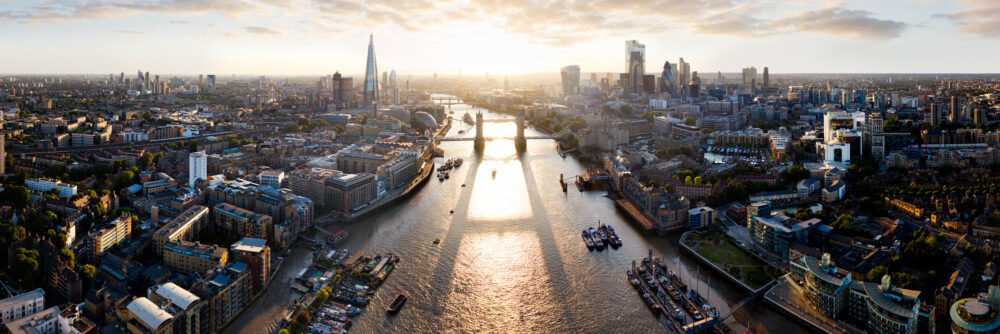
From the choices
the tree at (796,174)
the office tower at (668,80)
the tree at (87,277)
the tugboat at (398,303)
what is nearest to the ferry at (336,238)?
the tugboat at (398,303)

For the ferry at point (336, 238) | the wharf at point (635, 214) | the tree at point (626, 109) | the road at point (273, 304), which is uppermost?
the tree at point (626, 109)

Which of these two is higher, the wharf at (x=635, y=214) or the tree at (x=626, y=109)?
the tree at (x=626, y=109)

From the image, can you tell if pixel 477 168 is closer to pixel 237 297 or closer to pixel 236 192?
pixel 236 192

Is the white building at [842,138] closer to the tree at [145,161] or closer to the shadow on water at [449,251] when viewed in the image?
the shadow on water at [449,251]

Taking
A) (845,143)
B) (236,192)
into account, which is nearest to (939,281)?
(845,143)

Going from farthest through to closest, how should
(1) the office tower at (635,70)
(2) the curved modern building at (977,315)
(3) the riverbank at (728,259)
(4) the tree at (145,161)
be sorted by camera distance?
(1) the office tower at (635,70) → (4) the tree at (145,161) → (3) the riverbank at (728,259) → (2) the curved modern building at (977,315)

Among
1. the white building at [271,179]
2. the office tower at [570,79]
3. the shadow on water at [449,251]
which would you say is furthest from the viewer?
the office tower at [570,79]

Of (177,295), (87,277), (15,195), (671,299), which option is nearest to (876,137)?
(671,299)

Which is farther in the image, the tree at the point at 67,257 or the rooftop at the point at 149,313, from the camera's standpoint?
the tree at the point at 67,257
